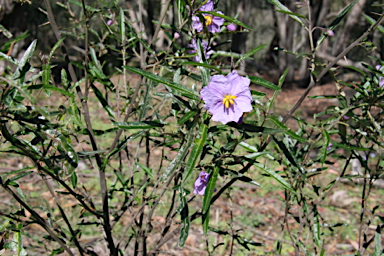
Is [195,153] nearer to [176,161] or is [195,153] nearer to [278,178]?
[176,161]

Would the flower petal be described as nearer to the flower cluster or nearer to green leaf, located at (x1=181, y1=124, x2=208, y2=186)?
the flower cluster

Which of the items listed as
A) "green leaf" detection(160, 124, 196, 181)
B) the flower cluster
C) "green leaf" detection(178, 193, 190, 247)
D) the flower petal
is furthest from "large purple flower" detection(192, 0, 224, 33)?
"green leaf" detection(178, 193, 190, 247)

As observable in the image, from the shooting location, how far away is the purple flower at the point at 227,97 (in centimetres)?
103

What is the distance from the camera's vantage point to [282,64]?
1103 cm

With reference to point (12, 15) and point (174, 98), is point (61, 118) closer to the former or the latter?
point (174, 98)

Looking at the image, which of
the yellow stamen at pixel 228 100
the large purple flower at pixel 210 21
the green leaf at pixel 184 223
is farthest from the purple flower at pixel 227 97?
the large purple flower at pixel 210 21

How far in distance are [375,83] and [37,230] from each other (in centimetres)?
280

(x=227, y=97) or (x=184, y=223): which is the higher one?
(x=227, y=97)

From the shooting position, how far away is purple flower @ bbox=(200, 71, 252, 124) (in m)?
1.03

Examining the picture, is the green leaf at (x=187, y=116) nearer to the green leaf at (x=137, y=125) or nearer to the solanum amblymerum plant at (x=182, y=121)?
the solanum amblymerum plant at (x=182, y=121)

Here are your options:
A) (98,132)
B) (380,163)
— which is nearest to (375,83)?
(380,163)

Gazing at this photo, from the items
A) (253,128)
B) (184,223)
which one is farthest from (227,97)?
(184,223)

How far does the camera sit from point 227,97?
1030mm

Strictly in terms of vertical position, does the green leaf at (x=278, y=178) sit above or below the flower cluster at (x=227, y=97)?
below
